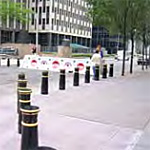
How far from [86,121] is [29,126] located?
3.64 metres

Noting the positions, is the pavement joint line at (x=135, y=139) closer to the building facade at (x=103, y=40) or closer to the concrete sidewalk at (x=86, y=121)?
the concrete sidewalk at (x=86, y=121)

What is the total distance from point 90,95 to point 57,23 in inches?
2290

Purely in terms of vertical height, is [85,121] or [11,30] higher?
[11,30]

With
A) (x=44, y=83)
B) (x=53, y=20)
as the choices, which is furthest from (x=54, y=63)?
(x=53, y=20)

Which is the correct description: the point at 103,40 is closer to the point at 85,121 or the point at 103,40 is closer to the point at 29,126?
the point at 85,121

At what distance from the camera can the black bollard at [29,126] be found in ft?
15.8

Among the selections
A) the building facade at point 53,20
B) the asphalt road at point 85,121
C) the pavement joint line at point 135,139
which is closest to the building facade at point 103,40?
the building facade at point 53,20

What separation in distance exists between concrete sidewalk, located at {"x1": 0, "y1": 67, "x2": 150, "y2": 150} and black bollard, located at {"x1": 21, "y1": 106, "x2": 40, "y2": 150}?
1.12 metres

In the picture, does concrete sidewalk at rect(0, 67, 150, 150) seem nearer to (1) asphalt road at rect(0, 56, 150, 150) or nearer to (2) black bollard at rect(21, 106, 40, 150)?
(1) asphalt road at rect(0, 56, 150, 150)

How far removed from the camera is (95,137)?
7078 millimetres

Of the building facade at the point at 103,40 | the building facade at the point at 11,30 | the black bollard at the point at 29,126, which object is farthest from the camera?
the building facade at the point at 103,40

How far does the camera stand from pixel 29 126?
16.2 feet

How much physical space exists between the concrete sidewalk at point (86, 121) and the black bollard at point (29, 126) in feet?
3.67

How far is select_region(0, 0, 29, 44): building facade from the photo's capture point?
208 feet
